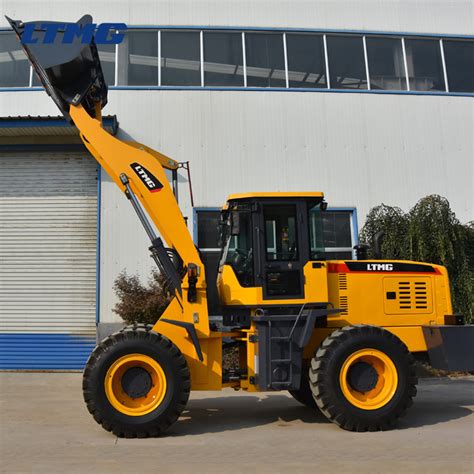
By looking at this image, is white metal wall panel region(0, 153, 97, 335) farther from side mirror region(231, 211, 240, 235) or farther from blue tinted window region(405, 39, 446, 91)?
blue tinted window region(405, 39, 446, 91)

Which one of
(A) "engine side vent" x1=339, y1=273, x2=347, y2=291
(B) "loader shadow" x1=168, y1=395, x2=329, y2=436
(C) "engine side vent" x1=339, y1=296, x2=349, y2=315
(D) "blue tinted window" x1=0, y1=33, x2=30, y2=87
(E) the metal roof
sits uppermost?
(D) "blue tinted window" x1=0, y1=33, x2=30, y2=87

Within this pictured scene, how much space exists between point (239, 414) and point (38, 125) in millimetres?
8772

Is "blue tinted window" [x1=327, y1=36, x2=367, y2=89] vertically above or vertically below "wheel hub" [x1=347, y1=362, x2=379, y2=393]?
above

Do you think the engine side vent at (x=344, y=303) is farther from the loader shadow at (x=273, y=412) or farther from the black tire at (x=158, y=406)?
the black tire at (x=158, y=406)

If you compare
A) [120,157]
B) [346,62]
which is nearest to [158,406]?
[120,157]

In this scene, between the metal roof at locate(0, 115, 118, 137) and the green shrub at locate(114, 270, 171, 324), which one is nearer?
the green shrub at locate(114, 270, 171, 324)

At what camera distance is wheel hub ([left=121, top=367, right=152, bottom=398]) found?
6.20 meters

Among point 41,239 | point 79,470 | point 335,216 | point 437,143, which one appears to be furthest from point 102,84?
point 437,143

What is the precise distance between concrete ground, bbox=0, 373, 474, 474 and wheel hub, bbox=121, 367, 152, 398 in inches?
21.5

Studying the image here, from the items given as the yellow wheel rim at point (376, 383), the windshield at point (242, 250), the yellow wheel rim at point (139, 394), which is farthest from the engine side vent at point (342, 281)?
the yellow wheel rim at point (139, 394)

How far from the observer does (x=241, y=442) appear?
5875 mm

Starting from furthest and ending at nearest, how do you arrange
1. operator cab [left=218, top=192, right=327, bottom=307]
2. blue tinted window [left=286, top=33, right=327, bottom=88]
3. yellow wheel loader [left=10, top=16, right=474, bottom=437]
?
1. blue tinted window [left=286, top=33, right=327, bottom=88]
2. operator cab [left=218, top=192, right=327, bottom=307]
3. yellow wheel loader [left=10, top=16, right=474, bottom=437]

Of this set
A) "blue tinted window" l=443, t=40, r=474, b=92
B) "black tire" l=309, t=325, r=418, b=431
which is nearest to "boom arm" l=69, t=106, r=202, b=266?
"black tire" l=309, t=325, r=418, b=431

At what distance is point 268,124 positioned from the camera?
1349 centimetres
